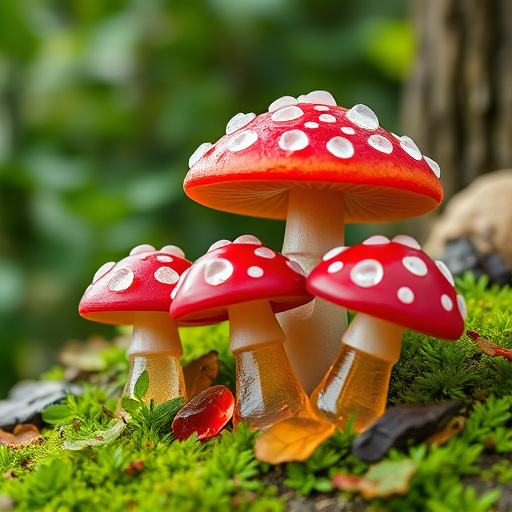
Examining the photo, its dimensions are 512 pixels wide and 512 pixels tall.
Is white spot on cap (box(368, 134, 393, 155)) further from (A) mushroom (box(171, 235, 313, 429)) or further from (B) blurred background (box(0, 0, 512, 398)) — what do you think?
(B) blurred background (box(0, 0, 512, 398))

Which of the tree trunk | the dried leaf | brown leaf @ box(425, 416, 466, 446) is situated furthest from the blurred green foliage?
the dried leaf

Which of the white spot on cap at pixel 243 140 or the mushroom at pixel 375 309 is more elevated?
the white spot on cap at pixel 243 140

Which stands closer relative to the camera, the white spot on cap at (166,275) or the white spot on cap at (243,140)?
the white spot on cap at (243,140)

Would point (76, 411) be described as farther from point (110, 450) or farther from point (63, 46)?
point (63, 46)

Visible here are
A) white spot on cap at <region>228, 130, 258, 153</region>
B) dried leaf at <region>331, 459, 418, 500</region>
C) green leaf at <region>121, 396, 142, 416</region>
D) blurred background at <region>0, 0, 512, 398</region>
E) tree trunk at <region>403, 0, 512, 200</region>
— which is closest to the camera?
dried leaf at <region>331, 459, 418, 500</region>

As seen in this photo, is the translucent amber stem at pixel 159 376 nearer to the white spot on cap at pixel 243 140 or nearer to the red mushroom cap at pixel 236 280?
the red mushroom cap at pixel 236 280

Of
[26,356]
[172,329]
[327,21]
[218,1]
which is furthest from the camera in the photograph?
[327,21]

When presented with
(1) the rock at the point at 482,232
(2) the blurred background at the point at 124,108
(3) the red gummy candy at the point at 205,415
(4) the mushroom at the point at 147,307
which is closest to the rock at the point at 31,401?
(4) the mushroom at the point at 147,307

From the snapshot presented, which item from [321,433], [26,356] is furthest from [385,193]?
[26,356]
